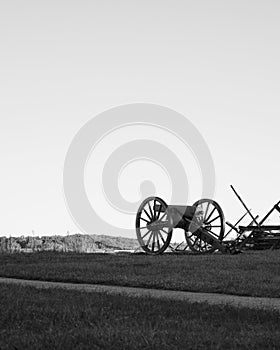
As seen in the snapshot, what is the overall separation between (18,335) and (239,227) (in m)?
23.1

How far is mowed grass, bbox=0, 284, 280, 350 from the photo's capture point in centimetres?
693

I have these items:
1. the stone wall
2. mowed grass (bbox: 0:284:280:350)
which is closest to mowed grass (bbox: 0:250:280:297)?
mowed grass (bbox: 0:284:280:350)

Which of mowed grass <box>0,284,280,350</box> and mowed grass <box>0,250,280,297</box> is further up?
mowed grass <box>0,250,280,297</box>

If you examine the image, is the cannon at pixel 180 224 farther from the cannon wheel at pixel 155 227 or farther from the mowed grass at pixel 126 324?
the mowed grass at pixel 126 324

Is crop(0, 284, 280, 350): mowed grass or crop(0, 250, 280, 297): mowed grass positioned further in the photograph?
crop(0, 250, 280, 297): mowed grass

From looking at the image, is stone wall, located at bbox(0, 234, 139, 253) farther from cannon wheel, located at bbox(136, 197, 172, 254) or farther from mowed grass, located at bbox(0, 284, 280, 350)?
mowed grass, located at bbox(0, 284, 280, 350)

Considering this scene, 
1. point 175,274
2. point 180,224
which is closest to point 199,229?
point 180,224

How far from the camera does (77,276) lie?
53.1 feet

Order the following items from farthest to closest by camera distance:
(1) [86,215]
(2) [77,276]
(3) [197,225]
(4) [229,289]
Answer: (3) [197,225] < (1) [86,215] < (2) [77,276] < (4) [229,289]

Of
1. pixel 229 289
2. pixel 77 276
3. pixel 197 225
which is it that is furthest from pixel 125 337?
pixel 197 225

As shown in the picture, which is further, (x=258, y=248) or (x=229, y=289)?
(x=258, y=248)

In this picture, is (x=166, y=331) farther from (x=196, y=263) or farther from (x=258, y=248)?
(x=258, y=248)

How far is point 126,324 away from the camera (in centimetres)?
809

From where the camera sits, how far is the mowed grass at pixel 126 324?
22.7 ft
